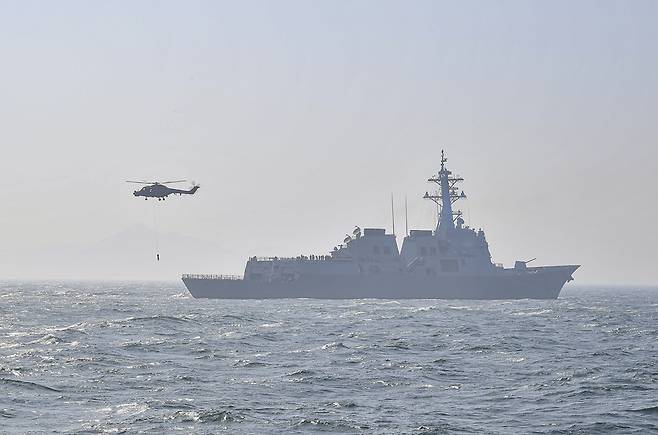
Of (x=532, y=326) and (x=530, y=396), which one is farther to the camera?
(x=532, y=326)

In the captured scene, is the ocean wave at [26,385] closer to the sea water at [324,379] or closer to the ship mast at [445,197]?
the sea water at [324,379]

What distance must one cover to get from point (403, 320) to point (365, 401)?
1417 inches

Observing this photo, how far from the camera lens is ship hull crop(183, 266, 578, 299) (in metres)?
104

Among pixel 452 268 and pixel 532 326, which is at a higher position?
pixel 452 268

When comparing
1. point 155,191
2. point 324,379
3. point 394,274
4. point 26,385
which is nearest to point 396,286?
point 394,274

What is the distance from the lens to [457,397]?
26641 millimetres

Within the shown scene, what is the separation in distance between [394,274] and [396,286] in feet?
4.80

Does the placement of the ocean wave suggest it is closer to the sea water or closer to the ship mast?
the sea water

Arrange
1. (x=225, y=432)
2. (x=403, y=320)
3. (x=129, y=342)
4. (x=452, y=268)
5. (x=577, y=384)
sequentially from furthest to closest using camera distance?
(x=452, y=268)
(x=403, y=320)
(x=129, y=342)
(x=577, y=384)
(x=225, y=432)

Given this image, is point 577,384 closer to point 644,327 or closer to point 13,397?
point 13,397

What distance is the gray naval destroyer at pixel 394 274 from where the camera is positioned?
104 metres

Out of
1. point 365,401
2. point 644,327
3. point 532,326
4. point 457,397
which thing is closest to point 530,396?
point 457,397

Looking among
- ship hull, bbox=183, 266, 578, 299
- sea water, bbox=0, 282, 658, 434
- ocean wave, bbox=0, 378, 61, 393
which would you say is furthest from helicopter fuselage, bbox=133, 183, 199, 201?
ship hull, bbox=183, 266, 578, 299

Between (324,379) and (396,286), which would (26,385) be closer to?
(324,379)
